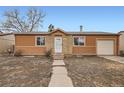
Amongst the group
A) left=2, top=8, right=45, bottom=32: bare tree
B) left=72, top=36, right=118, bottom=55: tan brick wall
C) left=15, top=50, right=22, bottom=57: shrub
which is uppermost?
left=2, top=8, right=45, bottom=32: bare tree

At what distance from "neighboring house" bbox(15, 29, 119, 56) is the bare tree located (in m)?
21.7

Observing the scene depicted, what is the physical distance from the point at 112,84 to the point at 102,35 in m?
15.5

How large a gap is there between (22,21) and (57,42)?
24071 millimetres

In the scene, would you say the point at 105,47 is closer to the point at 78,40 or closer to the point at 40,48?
the point at 78,40

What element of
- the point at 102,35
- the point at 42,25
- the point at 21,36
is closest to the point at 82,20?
the point at 42,25

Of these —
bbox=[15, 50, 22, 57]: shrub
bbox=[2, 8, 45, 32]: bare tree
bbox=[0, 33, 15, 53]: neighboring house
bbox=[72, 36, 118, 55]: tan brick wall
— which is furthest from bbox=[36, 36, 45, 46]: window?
bbox=[2, 8, 45, 32]: bare tree

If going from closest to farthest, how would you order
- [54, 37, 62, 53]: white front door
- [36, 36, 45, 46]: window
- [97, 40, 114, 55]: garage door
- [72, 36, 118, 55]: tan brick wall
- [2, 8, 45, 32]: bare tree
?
[54, 37, 62, 53]: white front door → [36, 36, 45, 46]: window → [72, 36, 118, 55]: tan brick wall → [97, 40, 114, 55]: garage door → [2, 8, 45, 32]: bare tree

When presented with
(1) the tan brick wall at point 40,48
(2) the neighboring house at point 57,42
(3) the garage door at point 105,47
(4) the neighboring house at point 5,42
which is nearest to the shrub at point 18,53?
(2) the neighboring house at point 57,42

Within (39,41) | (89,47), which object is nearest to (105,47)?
(89,47)

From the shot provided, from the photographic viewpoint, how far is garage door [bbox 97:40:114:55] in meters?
23.2

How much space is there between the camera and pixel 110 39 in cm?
2319

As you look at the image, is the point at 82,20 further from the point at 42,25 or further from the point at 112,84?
the point at 112,84

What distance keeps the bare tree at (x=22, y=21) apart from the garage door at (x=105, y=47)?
937 inches

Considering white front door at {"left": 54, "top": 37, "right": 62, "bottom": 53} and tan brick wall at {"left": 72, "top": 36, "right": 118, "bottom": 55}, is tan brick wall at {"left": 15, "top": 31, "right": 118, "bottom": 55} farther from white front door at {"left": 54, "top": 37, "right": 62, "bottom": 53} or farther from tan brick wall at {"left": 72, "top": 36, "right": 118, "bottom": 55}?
white front door at {"left": 54, "top": 37, "right": 62, "bottom": 53}
